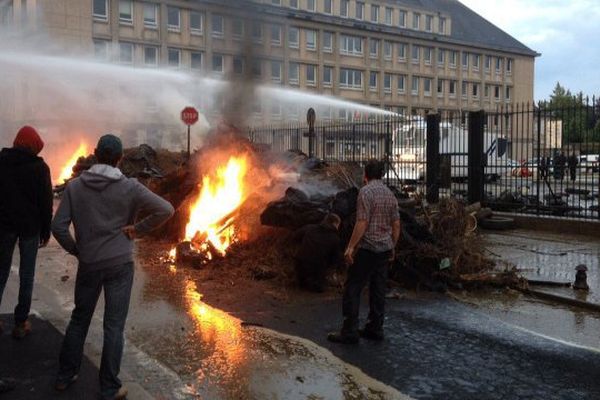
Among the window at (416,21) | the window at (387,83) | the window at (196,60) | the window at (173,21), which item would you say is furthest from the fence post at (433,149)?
the window at (416,21)

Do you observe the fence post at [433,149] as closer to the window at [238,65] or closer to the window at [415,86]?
the window at [238,65]

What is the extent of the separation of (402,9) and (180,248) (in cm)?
6372

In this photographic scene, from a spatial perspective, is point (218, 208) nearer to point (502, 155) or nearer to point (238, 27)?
point (238, 27)

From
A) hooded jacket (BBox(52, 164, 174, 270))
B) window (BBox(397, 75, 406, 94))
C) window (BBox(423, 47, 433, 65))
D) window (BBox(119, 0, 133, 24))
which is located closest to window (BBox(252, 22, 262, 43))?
hooded jacket (BBox(52, 164, 174, 270))

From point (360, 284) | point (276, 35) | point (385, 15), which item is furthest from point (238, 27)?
point (385, 15)

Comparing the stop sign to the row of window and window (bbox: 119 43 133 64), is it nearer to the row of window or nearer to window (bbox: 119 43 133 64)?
window (bbox: 119 43 133 64)

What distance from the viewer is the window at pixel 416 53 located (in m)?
66.1

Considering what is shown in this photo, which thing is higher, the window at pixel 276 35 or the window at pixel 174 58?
the window at pixel 174 58

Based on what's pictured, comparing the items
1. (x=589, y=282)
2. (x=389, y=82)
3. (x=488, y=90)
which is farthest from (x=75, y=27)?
(x=488, y=90)

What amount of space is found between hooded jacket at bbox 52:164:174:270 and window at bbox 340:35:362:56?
58.2m

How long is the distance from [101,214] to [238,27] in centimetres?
772

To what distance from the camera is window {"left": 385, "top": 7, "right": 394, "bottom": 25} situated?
6625cm

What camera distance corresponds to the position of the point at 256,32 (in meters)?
11.1

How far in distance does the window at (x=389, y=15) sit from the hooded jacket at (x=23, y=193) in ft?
214
